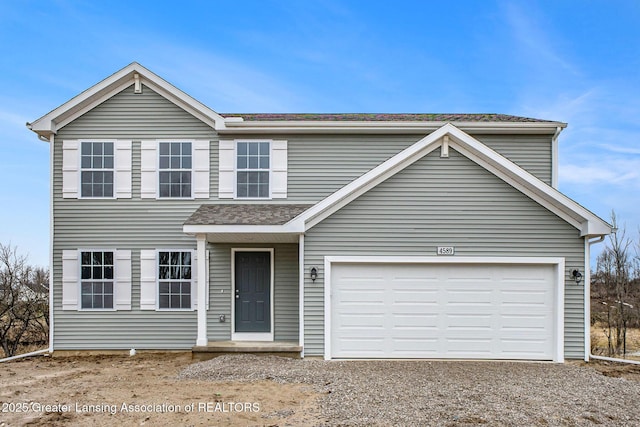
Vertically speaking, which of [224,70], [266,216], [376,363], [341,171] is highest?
[224,70]

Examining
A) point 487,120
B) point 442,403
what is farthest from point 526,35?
point 442,403

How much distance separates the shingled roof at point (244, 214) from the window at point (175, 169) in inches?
30.5

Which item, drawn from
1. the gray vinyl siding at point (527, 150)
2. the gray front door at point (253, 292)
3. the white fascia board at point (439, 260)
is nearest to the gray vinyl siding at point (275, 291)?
the gray front door at point (253, 292)

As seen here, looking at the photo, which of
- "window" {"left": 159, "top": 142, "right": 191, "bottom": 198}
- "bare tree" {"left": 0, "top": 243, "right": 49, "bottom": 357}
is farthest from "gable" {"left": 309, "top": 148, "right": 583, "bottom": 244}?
"bare tree" {"left": 0, "top": 243, "right": 49, "bottom": 357}

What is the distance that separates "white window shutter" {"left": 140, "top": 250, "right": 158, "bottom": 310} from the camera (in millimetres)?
10914

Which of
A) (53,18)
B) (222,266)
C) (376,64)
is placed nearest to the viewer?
(222,266)

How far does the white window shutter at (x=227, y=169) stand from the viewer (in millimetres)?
11156

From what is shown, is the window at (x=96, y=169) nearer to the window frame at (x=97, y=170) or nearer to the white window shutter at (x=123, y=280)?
the window frame at (x=97, y=170)

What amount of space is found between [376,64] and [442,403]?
35.9 ft

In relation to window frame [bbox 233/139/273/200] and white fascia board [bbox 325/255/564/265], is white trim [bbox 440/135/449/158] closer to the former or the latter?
white fascia board [bbox 325/255/564/265]

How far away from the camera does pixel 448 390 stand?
7102 mm

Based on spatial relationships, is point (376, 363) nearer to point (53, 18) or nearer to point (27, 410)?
point (27, 410)

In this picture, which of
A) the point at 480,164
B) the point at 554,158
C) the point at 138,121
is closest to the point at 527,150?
the point at 554,158

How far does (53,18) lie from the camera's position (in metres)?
12.8
